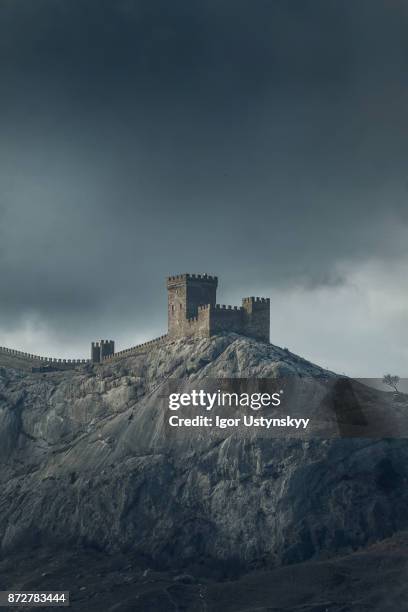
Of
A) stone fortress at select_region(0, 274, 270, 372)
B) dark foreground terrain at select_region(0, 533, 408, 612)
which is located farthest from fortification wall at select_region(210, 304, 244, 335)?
dark foreground terrain at select_region(0, 533, 408, 612)

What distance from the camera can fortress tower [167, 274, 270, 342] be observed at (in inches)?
6993

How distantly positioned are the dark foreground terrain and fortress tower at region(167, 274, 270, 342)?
118 ft

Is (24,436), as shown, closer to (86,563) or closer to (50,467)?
(50,467)

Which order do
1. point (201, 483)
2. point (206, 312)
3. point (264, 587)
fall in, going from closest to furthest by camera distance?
1. point (264, 587)
2. point (201, 483)
3. point (206, 312)

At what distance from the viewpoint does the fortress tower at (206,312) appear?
583ft

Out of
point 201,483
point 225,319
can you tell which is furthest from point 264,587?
point 225,319

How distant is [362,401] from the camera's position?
171 metres

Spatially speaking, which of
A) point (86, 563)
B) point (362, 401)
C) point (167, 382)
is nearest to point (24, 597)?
point (86, 563)

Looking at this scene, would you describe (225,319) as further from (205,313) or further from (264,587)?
(264,587)

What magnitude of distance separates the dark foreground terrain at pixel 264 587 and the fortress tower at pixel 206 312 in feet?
118

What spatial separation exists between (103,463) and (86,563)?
58.9 ft

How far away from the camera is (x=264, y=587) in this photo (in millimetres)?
144500

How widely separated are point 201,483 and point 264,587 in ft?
70.4

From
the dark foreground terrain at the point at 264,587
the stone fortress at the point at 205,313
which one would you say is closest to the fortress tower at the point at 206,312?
the stone fortress at the point at 205,313
